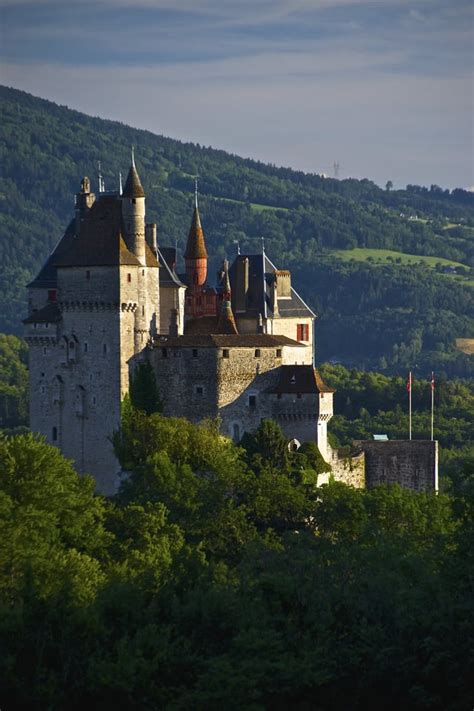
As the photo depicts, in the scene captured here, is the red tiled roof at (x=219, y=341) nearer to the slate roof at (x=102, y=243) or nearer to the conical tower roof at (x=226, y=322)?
the conical tower roof at (x=226, y=322)

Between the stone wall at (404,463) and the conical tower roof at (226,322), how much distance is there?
30.4 ft

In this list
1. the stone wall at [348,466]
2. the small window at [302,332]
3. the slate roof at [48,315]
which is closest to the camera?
the slate roof at [48,315]

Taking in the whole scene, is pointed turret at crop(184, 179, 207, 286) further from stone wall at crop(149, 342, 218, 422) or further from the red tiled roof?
stone wall at crop(149, 342, 218, 422)

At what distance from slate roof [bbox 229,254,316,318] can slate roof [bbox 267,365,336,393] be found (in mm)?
6069

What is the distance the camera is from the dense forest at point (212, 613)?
5753 centimetres

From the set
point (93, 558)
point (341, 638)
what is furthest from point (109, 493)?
point (341, 638)

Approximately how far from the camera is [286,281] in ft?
329

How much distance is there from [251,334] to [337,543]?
48.6 ft

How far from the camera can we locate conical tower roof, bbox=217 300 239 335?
3684 inches

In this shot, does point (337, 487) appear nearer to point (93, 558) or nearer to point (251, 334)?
point (251, 334)

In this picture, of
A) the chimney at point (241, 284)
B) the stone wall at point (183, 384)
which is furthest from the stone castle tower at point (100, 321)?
the chimney at point (241, 284)

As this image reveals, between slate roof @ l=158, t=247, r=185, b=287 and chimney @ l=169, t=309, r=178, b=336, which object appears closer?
chimney @ l=169, t=309, r=178, b=336

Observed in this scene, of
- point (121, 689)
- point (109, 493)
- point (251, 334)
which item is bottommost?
point (121, 689)

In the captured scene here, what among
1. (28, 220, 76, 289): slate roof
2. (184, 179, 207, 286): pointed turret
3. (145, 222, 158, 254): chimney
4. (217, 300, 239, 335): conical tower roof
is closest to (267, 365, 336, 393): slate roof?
(217, 300, 239, 335): conical tower roof
